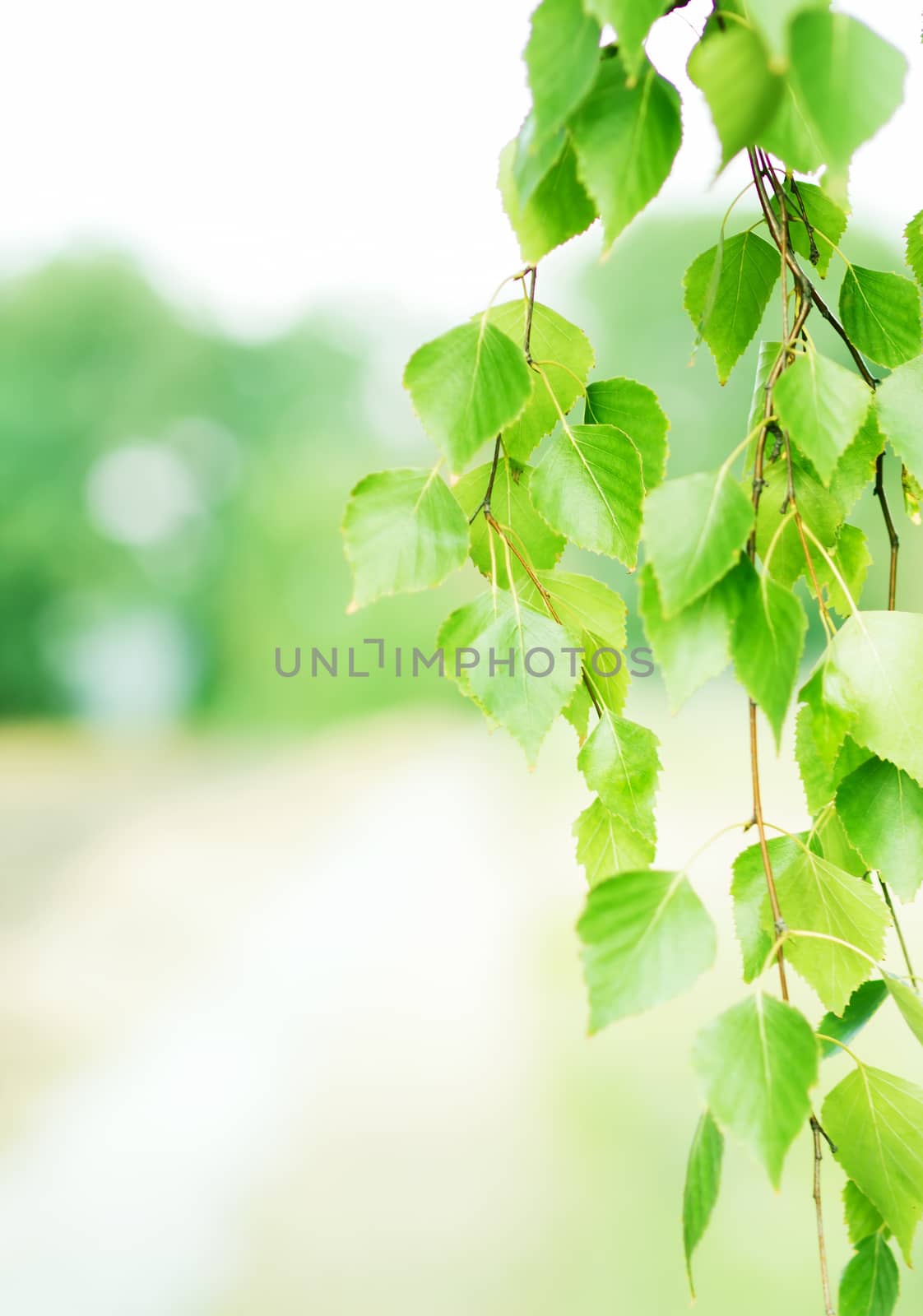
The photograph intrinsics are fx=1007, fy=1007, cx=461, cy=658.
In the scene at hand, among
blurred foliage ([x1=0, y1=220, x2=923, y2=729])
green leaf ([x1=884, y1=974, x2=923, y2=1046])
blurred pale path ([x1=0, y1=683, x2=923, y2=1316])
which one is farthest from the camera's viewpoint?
blurred foliage ([x1=0, y1=220, x2=923, y2=729])

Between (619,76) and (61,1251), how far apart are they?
203cm

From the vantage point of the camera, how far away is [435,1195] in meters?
1.76

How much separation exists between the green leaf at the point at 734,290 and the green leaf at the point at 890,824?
129 millimetres

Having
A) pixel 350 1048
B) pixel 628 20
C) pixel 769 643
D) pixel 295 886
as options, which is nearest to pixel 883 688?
pixel 769 643

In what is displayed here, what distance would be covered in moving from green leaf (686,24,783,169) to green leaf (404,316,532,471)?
7 cm

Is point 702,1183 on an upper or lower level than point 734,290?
lower

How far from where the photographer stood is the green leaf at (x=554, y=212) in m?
0.23

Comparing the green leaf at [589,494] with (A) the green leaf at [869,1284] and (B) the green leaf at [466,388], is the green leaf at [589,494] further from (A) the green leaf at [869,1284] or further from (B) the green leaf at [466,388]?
(A) the green leaf at [869,1284]

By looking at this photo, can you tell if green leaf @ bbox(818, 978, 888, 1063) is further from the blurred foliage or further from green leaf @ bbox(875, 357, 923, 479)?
the blurred foliage

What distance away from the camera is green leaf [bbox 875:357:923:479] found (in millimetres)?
241

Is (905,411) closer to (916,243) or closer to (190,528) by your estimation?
(916,243)

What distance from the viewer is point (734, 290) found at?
0.99 ft

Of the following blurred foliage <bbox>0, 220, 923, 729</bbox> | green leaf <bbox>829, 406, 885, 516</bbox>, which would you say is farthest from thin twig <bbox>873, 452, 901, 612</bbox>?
blurred foliage <bbox>0, 220, 923, 729</bbox>

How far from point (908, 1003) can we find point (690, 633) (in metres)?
0.13
